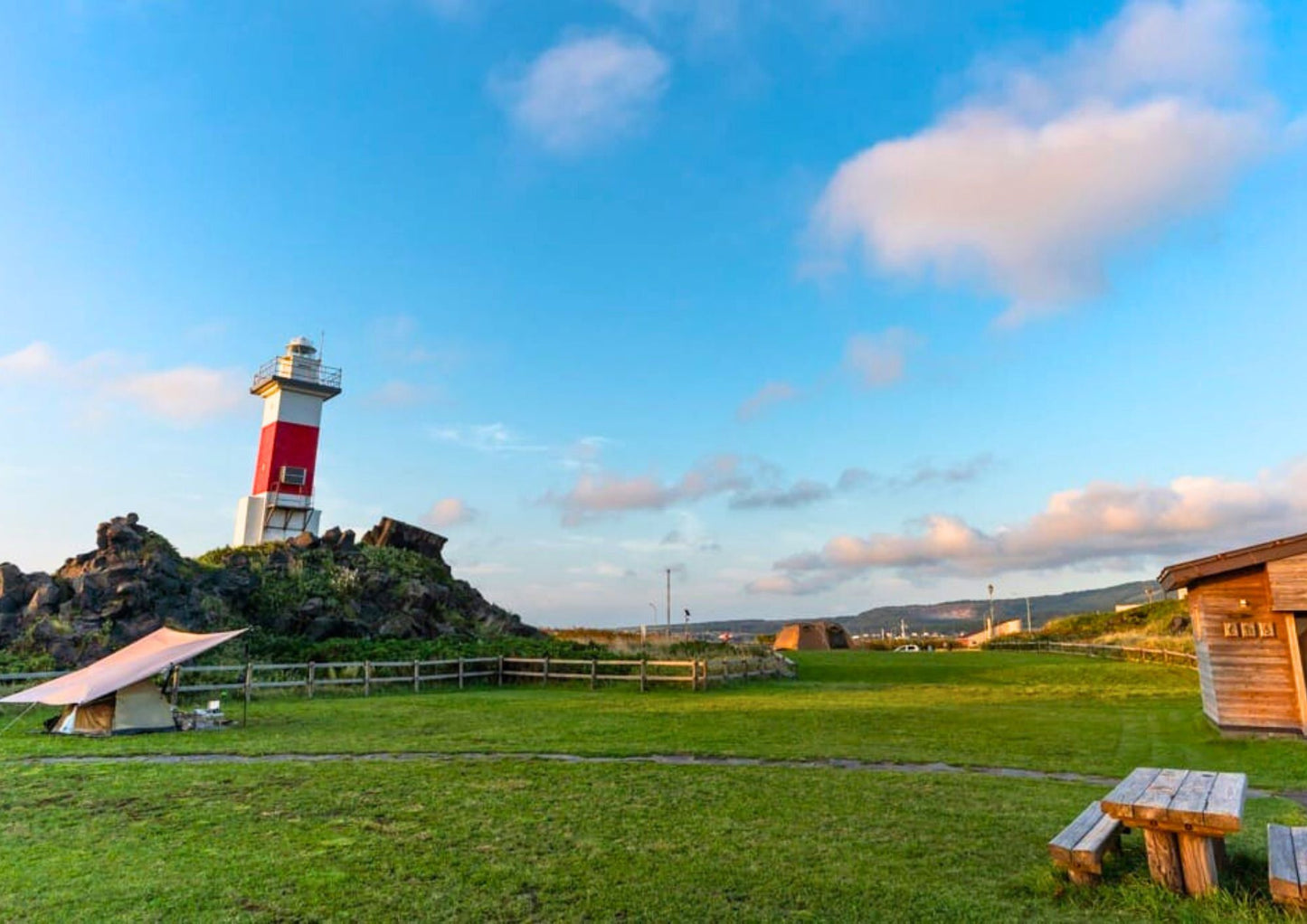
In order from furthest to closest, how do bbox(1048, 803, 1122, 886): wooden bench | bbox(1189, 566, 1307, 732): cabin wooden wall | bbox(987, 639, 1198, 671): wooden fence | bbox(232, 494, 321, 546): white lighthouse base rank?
bbox(232, 494, 321, 546): white lighthouse base → bbox(987, 639, 1198, 671): wooden fence → bbox(1189, 566, 1307, 732): cabin wooden wall → bbox(1048, 803, 1122, 886): wooden bench

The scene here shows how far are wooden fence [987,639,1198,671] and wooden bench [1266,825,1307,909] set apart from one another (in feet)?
74.3

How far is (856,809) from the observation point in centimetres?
768

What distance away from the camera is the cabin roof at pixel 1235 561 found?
41.3 ft

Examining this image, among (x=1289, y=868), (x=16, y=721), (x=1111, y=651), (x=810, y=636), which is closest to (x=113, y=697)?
(x=16, y=721)

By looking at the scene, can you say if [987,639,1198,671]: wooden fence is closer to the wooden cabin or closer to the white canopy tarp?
the wooden cabin

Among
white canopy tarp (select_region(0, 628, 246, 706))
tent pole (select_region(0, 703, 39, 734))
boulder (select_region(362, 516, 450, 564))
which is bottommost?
tent pole (select_region(0, 703, 39, 734))

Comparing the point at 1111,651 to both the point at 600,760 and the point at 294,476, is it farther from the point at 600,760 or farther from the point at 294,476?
the point at 294,476

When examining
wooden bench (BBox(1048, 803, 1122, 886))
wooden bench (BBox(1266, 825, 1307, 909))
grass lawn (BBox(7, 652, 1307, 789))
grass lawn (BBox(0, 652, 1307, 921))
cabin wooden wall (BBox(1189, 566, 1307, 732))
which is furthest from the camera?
cabin wooden wall (BBox(1189, 566, 1307, 732))

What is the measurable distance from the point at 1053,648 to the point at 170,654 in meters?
47.5

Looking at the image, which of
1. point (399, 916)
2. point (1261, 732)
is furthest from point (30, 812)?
point (1261, 732)

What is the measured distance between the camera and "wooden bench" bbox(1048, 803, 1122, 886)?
193 inches

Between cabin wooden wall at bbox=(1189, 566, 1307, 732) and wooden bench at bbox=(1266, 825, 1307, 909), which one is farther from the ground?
cabin wooden wall at bbox=(1189, 566, 1307, 732)

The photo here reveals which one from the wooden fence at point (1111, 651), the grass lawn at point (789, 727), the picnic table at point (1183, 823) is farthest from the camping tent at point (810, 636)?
the picnic table at point (1183, 823)

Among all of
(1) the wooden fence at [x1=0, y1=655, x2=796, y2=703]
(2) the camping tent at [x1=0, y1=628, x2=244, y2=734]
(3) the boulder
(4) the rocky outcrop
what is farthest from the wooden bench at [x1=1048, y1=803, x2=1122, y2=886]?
(3) the boulder
